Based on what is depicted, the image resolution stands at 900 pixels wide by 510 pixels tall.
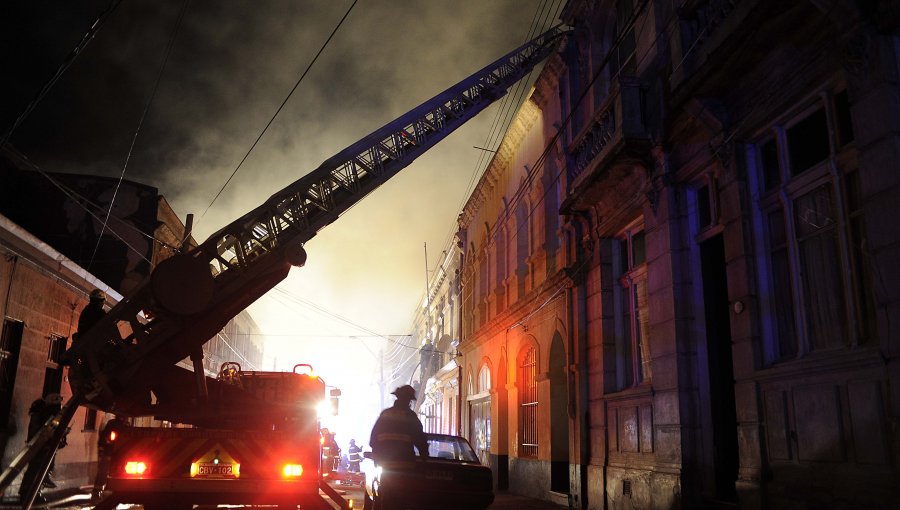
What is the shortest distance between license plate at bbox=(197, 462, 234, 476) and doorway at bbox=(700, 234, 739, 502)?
6.45 metres

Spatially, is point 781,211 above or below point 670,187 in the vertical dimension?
below

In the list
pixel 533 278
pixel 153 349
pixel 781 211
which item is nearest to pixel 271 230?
pixel 153 349

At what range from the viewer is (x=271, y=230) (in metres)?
10.4

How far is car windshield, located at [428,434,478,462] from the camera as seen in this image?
10297 millimetres

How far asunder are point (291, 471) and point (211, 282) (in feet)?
8.54

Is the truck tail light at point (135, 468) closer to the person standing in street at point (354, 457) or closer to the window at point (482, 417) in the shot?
the window at point (482, 417)

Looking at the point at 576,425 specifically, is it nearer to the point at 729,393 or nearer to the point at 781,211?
the point at 729,393

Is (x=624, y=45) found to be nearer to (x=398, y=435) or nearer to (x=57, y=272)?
(x=398, y=435)

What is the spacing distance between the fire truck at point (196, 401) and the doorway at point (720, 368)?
17.2ft

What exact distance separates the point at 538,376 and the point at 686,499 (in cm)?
737

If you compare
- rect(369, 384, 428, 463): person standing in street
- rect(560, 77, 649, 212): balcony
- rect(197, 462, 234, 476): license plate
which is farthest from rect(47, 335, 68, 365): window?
rect(560, 77, 649, 212): balcony

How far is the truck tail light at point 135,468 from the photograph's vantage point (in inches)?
289

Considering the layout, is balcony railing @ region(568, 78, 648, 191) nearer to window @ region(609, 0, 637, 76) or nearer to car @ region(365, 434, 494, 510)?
window @ region(609, 0, 637, 76)

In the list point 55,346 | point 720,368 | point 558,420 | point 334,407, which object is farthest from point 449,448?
point 55,346
